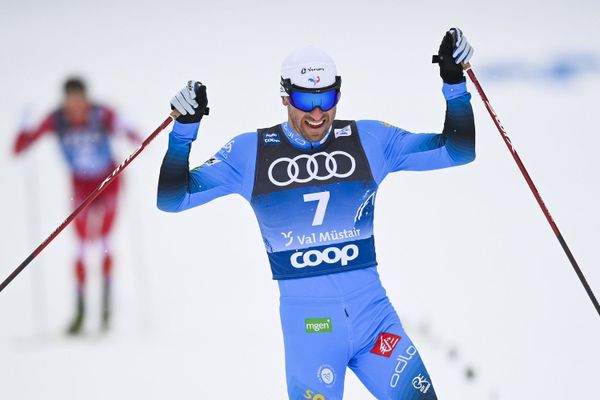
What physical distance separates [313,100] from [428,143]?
1.67 feet

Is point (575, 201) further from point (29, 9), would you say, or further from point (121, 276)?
point (29, 9)

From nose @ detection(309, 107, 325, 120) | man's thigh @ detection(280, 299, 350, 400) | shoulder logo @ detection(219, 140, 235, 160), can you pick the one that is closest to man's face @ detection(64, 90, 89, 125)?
shoulder logo @ detection(219, 140, 235, 160)

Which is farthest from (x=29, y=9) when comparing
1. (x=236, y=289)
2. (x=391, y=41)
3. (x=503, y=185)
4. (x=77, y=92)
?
(x=503, y=185)

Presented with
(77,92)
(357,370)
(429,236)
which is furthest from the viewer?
(77,92)

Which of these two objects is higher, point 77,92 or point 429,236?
point 77,92

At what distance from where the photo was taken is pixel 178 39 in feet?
27.8

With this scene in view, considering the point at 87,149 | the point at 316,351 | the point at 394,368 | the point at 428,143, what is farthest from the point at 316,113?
the point at 87,149

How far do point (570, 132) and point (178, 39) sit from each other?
331cm

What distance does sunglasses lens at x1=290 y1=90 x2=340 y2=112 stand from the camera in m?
3.94

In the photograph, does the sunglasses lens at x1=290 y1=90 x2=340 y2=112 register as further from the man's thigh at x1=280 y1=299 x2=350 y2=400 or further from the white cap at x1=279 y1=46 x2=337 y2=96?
the man's thigh at x1=280 y1=299 x2=350 y2=400

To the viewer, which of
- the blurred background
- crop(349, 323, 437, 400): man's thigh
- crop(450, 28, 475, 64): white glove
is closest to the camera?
crop(349, 323, 437, 400): man's thigh

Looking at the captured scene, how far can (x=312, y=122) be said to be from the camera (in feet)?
13.1

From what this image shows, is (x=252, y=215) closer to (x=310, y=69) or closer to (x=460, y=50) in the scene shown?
(x=310, y=69)

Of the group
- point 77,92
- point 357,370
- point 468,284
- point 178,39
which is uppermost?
point 178,39
